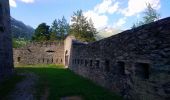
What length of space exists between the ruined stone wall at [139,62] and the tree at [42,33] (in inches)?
2067

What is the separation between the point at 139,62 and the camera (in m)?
9.55

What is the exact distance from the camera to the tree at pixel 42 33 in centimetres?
6598

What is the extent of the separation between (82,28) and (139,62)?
172ft

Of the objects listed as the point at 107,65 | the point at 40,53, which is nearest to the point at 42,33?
the point at 40,53

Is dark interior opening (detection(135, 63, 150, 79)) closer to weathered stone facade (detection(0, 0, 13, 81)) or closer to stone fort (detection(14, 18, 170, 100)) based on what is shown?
stone fort (detection(14, 18, 170, 100))

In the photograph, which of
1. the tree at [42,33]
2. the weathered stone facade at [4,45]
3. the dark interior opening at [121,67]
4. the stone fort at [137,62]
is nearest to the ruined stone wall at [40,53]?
the tree at [42,33]

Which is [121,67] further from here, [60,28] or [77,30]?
[60,28]

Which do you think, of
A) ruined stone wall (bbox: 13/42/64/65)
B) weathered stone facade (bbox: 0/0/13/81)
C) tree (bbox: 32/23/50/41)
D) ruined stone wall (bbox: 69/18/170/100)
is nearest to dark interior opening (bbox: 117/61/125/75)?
ruined stone wall (bbox: 69/18/170/100)

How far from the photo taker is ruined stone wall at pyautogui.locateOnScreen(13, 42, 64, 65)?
4469 centimetres

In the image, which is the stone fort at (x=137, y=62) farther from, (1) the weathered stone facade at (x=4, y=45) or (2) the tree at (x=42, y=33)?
(2) the tree at (x=42, y=33)

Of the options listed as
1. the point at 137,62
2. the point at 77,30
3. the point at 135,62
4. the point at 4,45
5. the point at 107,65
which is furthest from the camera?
the point at 77,30

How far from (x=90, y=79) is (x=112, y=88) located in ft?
18.1

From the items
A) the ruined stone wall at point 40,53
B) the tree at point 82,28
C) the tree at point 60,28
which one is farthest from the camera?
the tree at point 60,28

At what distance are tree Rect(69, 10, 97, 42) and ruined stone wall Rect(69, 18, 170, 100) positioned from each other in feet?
151
